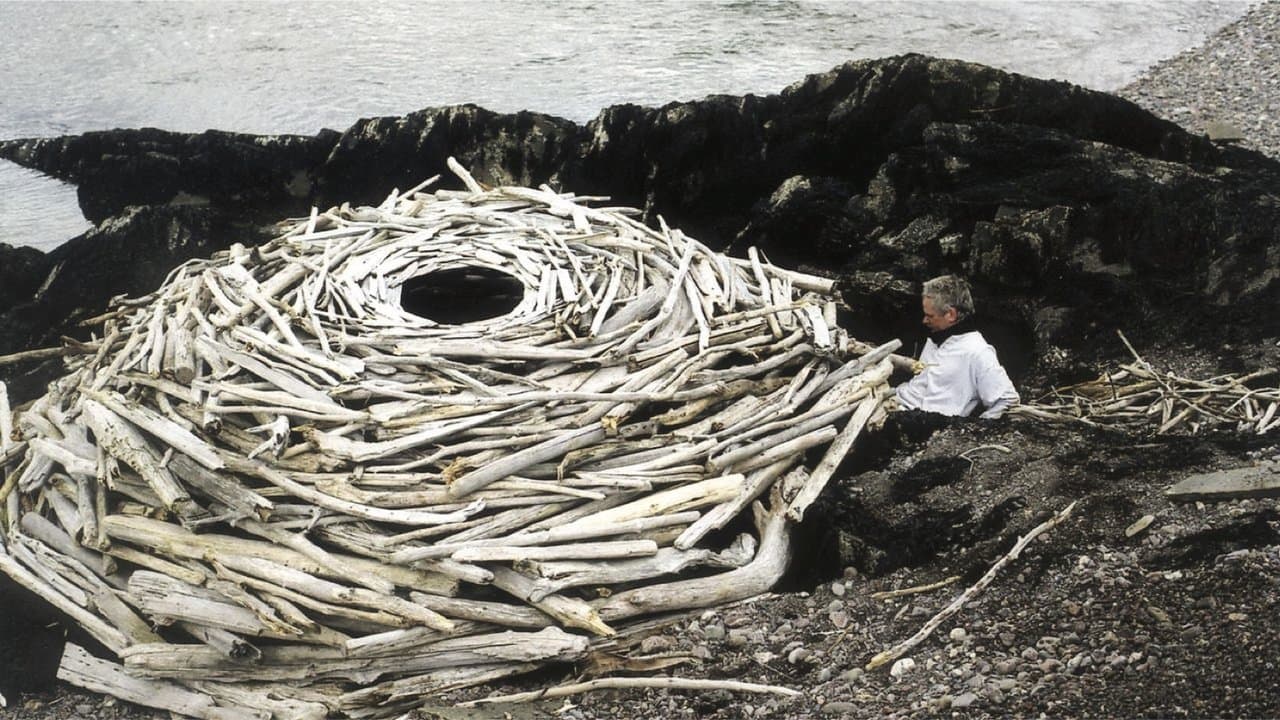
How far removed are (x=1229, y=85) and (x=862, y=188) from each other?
429 cm

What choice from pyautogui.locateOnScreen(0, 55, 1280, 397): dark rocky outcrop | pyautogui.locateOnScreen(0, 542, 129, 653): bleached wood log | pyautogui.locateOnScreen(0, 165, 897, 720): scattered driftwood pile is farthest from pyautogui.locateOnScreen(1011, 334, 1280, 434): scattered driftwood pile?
pyautogui.locateOnScreen(0, 542, 129, 653): bleached wood log

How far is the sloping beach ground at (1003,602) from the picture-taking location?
11.3 ft

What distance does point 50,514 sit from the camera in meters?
4.71

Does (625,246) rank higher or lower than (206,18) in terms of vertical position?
lower

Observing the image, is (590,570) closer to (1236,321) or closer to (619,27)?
(1236,321)

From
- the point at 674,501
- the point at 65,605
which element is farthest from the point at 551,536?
the point at 65,605

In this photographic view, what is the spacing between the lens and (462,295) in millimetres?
6242

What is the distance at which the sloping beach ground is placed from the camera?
11.3 feet

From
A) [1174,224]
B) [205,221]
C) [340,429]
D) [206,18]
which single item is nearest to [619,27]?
[206,18]

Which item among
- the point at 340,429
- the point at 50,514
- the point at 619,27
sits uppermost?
the point at 619,27

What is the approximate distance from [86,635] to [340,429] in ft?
4.26

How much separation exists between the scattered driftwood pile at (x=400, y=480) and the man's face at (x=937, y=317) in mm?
290

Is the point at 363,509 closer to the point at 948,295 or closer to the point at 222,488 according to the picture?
the point at 222,488

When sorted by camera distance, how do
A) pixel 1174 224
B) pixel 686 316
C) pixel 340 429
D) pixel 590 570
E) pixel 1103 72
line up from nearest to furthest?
pixel 590 570
pixel 340 429
pixel 686 316
pixel 1174 224
pixel 1103 72
